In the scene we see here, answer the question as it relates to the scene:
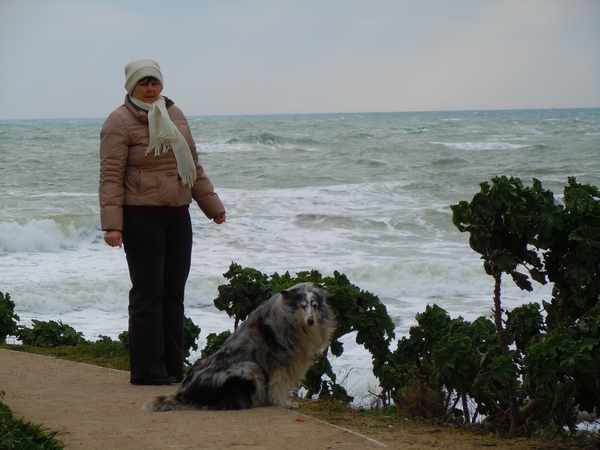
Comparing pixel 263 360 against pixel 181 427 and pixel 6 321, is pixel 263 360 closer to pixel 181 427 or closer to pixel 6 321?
pixel 181 427

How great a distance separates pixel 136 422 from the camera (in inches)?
188

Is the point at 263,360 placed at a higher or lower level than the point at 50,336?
higher

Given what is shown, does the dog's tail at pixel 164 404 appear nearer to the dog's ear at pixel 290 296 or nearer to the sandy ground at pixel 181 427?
the sandy ground at pixel 181 427

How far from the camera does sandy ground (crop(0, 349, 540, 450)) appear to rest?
4.36 metres

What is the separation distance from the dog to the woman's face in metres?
1.67

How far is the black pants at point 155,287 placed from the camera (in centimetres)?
565

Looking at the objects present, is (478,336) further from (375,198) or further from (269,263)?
(375,198)

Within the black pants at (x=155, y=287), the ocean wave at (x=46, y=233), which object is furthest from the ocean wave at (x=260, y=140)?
the black pants at (x=155, y=287)

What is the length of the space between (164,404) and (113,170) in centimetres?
162

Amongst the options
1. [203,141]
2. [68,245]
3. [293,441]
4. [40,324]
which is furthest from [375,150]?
[293,441]

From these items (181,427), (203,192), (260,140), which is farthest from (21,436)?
(260,140)

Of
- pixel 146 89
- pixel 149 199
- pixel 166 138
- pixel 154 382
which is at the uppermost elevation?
pixel 146 89

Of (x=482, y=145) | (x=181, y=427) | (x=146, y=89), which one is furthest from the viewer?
(x=482, y=145)

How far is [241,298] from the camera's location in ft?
21.8
